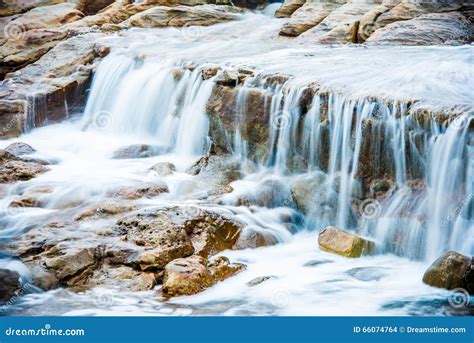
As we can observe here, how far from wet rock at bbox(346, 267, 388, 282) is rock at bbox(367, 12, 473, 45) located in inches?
235

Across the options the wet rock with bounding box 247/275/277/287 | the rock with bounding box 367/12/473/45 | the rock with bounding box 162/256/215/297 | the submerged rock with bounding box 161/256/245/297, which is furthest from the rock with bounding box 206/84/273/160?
the rock with bounding box 367/12/473/45

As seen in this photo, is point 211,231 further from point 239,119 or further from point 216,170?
point 239,119

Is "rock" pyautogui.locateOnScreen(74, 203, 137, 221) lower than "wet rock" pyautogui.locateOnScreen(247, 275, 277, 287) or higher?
higher

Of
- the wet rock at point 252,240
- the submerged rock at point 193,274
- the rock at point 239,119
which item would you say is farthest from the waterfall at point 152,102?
the submerged rock at point 193,274

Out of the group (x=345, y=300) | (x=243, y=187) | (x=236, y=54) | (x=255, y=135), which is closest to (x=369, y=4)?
(x=236, y=54)

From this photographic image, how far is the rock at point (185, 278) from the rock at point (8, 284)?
1283 mm

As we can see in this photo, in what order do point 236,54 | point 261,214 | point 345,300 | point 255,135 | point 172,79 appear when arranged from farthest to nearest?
point 236,54 → point 172,79 → point 255,135 → point 261,214 → point 345,300

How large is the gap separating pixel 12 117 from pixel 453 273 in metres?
8.74

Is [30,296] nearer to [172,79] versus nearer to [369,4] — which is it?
[172,79]

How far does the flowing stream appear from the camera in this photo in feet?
18.0

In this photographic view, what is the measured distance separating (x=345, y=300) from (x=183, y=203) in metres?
2.58

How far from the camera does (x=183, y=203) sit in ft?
24.1

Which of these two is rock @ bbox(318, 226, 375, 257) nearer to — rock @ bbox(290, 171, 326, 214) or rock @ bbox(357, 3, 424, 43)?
rock @ bbox(290, 171, 326, 214)

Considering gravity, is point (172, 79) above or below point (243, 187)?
above
